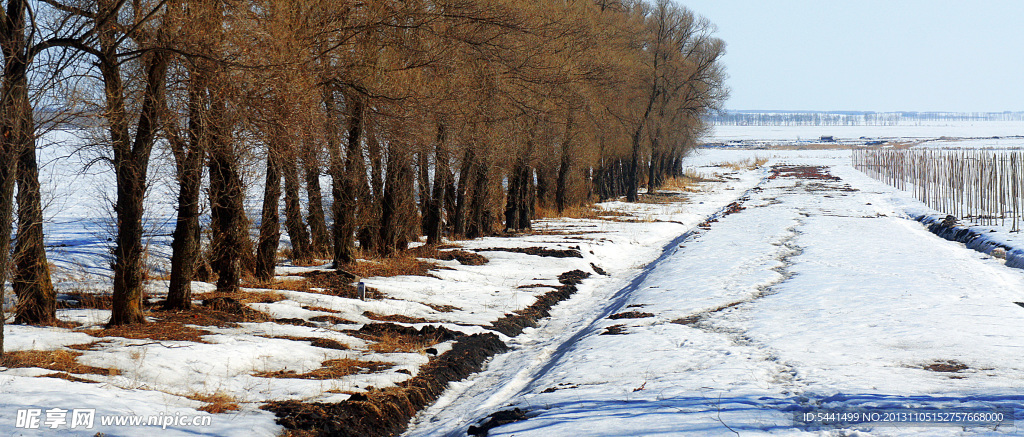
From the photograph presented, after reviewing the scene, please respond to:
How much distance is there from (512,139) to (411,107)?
7136 millimetres

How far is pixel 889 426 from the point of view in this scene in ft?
20.2

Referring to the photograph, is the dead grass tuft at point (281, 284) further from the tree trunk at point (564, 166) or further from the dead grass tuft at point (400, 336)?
the tree trunk at point (564, 166)

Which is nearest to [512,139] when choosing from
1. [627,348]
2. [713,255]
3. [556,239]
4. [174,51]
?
[556,239]

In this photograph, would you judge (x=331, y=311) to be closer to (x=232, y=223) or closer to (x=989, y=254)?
(x=232, y=223)

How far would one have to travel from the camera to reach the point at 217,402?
6828 mm

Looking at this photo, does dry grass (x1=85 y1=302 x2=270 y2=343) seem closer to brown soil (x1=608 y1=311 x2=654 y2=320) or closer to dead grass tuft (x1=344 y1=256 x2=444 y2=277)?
dead grass tuft (x1=344 y1=256 x2=444 y2=277)

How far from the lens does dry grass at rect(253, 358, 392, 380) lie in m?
8.14

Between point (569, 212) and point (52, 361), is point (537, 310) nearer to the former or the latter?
point (52, 361)

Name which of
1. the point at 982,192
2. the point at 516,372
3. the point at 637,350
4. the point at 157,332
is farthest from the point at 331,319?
the point at 982,192

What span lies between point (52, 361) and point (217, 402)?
180 centimetres

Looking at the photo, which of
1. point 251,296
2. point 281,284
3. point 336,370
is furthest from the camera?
point 281,284

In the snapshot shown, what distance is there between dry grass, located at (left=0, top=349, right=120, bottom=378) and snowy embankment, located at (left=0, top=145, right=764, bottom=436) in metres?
0.03

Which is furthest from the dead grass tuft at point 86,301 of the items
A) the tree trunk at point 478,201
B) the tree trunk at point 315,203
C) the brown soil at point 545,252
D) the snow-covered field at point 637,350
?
the tree trunk at point 478,201

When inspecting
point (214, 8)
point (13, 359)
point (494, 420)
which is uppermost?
point (214, 8)
